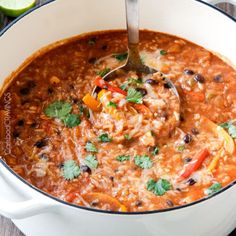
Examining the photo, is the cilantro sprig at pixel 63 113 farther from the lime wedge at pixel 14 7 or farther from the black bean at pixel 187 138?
the lime wedge at pixel 14 7

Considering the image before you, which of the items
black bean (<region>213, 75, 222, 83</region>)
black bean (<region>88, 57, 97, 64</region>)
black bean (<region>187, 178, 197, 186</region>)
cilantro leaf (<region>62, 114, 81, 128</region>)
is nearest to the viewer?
black bean (<region>187, 178, 197, 186</region>)

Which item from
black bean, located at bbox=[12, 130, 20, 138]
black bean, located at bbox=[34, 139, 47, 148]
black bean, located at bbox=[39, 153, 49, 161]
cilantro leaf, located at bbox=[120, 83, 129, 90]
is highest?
cilantro leaf, located at bbox=[120, 83, 129, 90]

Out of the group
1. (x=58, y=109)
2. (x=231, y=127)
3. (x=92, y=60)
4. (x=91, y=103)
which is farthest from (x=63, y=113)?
(x=231, y=127)

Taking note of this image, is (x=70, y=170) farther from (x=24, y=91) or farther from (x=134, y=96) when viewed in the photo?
(x=24, y=91)

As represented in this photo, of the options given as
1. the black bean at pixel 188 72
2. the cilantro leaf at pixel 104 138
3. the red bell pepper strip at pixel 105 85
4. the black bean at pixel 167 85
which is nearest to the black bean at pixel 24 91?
the red bell pepper strip at pixel 105 85

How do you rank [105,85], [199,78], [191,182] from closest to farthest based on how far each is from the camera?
[191,182] < [105,85] < [199,78]

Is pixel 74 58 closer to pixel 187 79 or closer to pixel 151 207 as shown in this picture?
pixel 187 79

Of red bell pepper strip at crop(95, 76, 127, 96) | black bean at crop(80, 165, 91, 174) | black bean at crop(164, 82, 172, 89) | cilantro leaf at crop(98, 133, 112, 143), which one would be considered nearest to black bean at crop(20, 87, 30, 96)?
red bell pepper strip at crop(95, 76, 127, 96)

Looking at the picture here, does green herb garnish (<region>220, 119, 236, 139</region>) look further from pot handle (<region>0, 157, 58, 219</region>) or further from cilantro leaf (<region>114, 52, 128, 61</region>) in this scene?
pot handle (<region>0, 157, 58, 219</region>)
